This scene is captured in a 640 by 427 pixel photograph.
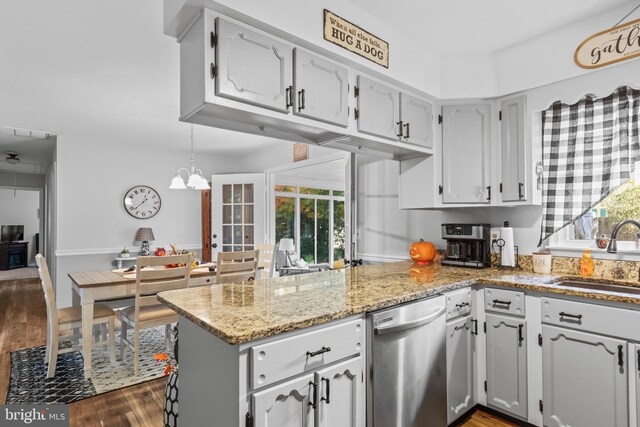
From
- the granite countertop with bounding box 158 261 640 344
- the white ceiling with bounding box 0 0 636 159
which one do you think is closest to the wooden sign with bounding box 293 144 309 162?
the white ceiling with bounding box 0 0 636 159

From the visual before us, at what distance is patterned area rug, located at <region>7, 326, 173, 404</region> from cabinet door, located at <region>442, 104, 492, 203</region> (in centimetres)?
289

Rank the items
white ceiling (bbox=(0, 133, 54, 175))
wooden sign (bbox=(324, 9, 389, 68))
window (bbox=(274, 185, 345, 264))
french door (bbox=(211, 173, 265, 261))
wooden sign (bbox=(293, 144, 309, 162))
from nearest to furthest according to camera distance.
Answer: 1. wooden sign (bbox=(324, 9, 389, 68))
2. wooden sign (bbox=(293, 144, 309, 162))
3. white ceiling (bbox=(0, 133, 54, 175))
4. french door (bbox=(211, 173, 265, 261))
5. window (bbox=(274, 185, 345, 264))

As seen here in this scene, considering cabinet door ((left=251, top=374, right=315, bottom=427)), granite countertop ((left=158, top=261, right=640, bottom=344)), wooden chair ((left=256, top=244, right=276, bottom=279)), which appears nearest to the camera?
cabinet door ((left=251, top=374, right=315, bottom=427))

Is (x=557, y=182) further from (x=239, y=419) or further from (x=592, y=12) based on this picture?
(x=239, y=419)

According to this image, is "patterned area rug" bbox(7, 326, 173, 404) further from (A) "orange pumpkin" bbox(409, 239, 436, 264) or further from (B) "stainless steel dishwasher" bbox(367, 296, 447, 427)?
(A) "orange pumpkin" bbox(409, 239, 436, 264)

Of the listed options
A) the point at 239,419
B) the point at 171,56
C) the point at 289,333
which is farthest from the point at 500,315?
the point at 171,56

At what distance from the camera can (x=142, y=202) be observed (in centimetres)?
582

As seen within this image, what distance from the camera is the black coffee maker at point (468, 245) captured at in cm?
266

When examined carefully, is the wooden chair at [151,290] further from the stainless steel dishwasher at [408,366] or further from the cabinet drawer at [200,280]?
the stainless steel dishwasher at [408,366]

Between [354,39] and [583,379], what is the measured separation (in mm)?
Answer: 2288

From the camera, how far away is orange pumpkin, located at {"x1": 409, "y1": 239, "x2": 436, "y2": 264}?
2.91m

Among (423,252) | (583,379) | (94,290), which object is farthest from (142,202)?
(583,379)

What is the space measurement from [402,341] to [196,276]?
8.18 feet

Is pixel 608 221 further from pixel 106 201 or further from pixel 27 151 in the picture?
pixel 27 151
